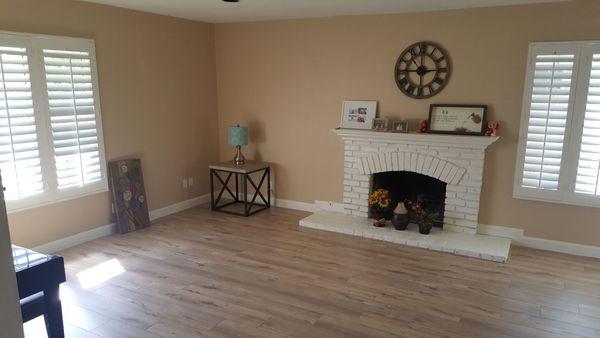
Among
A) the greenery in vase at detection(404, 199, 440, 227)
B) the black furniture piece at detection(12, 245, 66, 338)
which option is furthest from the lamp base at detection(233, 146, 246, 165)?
the black furniture piece at detection(12, 245, 66, 338)

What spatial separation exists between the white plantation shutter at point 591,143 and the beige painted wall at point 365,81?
233mm

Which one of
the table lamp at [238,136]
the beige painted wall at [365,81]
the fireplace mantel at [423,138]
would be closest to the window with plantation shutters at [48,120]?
the table lamp at [238,136]

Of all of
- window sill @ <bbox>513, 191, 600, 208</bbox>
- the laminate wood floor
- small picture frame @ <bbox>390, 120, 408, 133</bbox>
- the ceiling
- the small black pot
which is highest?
the ceiling

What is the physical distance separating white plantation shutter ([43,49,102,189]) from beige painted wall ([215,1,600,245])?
1942mm

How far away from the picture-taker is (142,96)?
480cm

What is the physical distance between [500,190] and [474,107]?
880 mm

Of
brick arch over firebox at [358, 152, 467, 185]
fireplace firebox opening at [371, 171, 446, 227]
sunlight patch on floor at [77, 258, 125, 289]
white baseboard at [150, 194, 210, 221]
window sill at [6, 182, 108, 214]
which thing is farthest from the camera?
white baseboard at [150, 194, 210, 221]

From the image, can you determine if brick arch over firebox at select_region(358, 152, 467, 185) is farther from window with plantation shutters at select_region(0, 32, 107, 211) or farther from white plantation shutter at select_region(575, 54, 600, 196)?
window with plantation shutters at select_region(0, 32, 107, 211)

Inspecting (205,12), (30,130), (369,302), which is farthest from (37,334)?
(205,12)

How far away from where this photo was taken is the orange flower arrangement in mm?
4660

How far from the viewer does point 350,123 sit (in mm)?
4977

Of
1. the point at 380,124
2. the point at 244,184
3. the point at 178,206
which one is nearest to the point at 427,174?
the point at 380,124

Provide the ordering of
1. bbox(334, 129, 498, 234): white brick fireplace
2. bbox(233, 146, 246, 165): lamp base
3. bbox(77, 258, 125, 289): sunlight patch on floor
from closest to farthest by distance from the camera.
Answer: bbox(77, 258, 125, 289): sunlight patch on floor, bbox(334, 129, 498, 234): white brick fireplace, bbox(233, 146, 246, 165): lamp base

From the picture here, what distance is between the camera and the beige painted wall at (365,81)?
4070 millimetres
